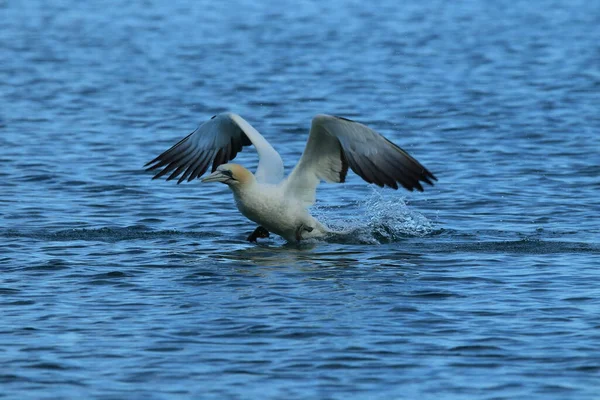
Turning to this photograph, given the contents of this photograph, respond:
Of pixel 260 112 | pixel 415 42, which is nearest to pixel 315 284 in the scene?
pixel 260 112

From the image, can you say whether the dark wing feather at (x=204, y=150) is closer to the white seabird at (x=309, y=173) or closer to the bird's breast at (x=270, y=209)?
the white seabird at (x=309, y=173)

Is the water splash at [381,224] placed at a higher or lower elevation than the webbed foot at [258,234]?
lower

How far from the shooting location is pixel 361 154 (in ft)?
40.1

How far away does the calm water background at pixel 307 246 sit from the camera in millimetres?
8602

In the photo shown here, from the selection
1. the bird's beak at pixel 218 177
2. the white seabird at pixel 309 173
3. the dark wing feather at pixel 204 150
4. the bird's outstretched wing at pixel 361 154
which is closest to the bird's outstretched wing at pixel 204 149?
the dark wing feather at pixel 204 150

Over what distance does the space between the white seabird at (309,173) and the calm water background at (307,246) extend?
1.13 ft

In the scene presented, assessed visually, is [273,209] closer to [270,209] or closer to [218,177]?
[270,209]

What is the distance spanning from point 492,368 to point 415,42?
25788 mm

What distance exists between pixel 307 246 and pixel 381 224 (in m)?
0.98

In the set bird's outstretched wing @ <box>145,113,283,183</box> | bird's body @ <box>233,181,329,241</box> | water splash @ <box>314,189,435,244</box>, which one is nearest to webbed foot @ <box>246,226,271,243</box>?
bird's body @ <box>233,181,329,241</box>

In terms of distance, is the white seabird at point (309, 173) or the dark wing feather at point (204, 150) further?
the dark wing feather at point (204, 150)

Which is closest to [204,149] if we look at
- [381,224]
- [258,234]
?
[258,234]

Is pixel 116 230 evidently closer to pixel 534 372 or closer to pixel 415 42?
pixel 534 372

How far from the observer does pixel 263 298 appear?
10.4 metres
